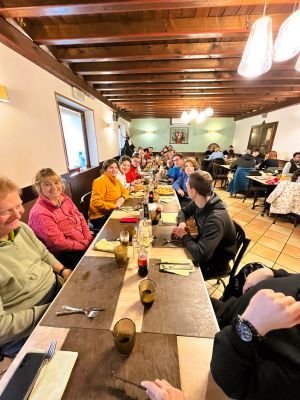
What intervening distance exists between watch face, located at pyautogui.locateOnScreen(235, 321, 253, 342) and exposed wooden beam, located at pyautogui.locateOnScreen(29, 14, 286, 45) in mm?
2627

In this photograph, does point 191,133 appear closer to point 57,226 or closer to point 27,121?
point 27,121

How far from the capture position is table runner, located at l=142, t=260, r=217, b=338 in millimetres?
731

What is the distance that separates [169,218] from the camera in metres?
1.78

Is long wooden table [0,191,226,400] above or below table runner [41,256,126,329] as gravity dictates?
above

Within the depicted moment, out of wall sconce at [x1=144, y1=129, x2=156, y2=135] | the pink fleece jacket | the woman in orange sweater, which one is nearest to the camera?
the pink fleece jacket

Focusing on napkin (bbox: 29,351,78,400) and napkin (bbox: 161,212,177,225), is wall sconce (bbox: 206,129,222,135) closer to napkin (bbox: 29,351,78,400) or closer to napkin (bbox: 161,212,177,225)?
napkin (bbox: 161,212,177,225)

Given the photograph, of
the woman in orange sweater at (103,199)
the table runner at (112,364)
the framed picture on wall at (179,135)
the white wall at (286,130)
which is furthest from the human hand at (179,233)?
the framed picture on wall at (179,135)

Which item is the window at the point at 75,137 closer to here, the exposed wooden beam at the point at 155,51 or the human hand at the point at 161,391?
the exposed wooden beam at the point at 155,51

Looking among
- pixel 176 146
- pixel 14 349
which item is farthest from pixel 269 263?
pixel 176 146

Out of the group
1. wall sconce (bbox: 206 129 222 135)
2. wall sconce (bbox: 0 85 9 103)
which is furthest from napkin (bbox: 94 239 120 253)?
wall sconce (bbox: 206 129 222 135)

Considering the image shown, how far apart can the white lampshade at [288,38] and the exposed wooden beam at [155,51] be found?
4.46 feet

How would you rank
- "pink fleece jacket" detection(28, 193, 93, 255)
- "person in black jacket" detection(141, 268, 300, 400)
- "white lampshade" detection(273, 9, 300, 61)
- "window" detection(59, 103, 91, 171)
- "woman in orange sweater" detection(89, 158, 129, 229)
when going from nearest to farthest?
1. "person in black jacket" detection(141, 268, 300, 400)
2. "white lampshade" detection(273, 9, 300, 61)
3. "pink fleece jacket" detection(28, 193, 93, 255)
4. "woman in orange sweater" detection(89, 158, 129, 229)
5. "window" detection(59, 103, 91, 171)

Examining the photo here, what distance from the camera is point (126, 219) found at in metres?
1.75

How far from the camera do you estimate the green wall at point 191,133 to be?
9.73 metres
